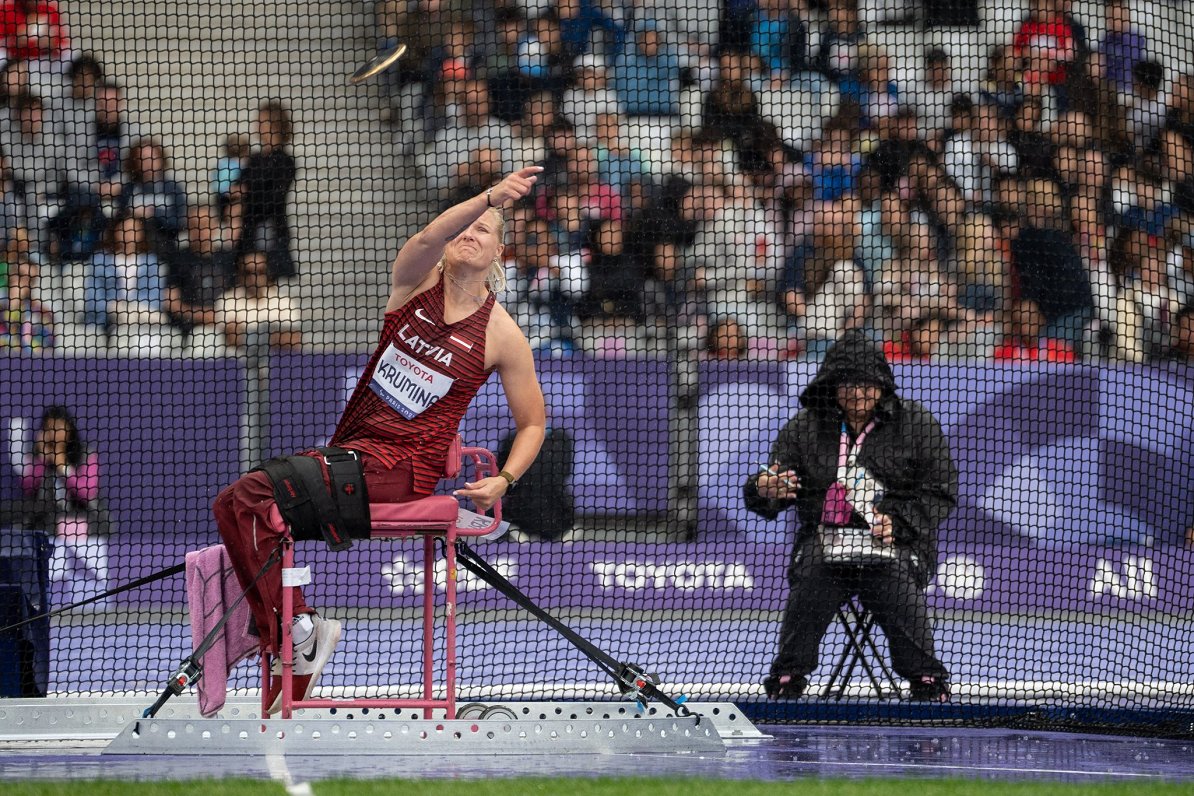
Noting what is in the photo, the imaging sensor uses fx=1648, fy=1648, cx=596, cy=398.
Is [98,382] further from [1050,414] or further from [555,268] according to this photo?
[1050,414]

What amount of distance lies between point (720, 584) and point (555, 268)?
256 cm

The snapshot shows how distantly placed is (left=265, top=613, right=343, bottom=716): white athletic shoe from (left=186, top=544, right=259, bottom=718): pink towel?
0.19 m

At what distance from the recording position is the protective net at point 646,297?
1009cm

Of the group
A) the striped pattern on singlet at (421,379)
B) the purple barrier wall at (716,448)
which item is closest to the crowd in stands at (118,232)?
the purple barrier wall at (716,448)

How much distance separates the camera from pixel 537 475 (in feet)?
33.4

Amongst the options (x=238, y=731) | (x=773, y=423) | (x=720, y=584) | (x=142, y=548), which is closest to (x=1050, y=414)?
(x=773, y=423)

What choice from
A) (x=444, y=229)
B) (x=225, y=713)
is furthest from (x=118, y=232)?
(x=444, y=229)

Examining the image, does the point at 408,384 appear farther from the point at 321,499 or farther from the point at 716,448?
the point at 716,448

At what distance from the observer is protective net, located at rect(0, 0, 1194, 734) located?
Answer: 33.1ft

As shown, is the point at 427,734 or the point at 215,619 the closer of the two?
the point at 427,734

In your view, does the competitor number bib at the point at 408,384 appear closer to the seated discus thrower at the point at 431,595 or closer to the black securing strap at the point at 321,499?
the seated discus thrower at the point at 431,595

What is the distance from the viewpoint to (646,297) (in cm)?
1109

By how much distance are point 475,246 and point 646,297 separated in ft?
16.0

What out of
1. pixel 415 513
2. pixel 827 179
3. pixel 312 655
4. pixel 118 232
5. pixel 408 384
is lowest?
pixel 312 655
